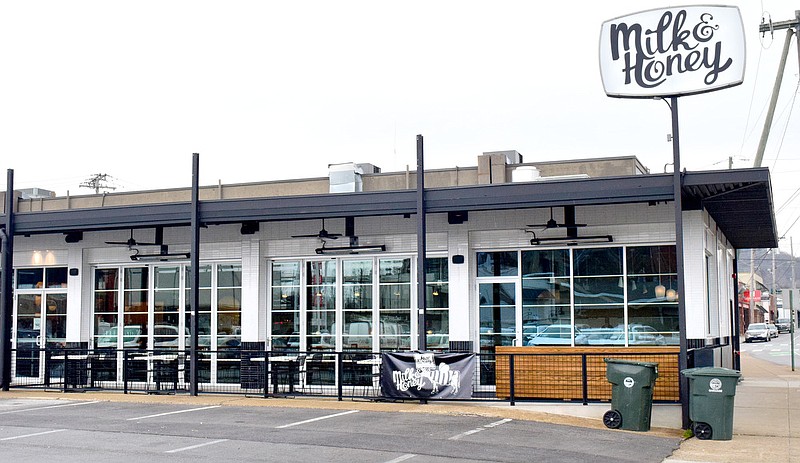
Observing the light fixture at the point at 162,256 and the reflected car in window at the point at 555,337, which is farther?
the light fixture at the point at 162,256

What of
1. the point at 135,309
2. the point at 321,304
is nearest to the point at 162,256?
the point at 135,309

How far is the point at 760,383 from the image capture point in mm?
23812

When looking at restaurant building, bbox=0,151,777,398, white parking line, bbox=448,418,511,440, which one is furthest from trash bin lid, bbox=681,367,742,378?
restaurant building, bbox=0,151,777,398

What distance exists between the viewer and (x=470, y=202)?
17281 mm

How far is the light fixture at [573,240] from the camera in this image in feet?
60.2

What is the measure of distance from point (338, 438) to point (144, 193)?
14060 mm

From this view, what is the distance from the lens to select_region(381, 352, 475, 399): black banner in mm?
16359

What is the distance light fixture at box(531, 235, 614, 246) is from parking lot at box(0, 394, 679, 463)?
4.96 m

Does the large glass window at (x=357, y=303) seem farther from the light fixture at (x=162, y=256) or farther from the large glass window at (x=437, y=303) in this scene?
the light fixture at (x=162, y=256)

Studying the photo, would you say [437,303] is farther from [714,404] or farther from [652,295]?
[714,404]

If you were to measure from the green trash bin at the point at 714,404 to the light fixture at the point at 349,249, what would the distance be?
8527 mm

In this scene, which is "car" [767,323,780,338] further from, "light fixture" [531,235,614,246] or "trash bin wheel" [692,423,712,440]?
"trash bin wheel" [692,423,712,440]

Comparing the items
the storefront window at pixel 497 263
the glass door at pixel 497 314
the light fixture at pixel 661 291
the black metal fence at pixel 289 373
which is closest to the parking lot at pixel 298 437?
the black metal fence at pixel 289 373

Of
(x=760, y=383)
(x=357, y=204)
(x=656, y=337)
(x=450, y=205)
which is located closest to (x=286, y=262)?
(x=357, y=204)
